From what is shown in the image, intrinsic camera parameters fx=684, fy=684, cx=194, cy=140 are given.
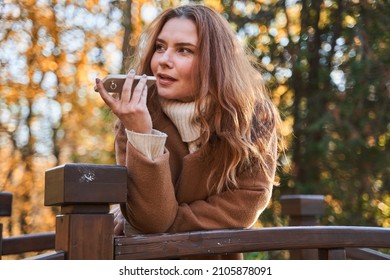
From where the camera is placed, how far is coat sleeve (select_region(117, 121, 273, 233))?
1837 mm

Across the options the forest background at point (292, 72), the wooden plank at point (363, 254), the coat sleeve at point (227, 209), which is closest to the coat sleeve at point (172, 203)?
the coat sleeve at point (227, 209)

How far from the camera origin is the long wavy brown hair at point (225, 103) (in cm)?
210

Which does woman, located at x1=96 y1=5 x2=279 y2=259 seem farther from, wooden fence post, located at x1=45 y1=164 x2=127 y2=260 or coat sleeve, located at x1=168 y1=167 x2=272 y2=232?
wooden fence post, located at x1=45 y1=164 x2=127 y2=260

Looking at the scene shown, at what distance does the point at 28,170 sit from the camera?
6.84 m

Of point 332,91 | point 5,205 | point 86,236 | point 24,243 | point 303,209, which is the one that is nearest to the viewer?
point 86,236

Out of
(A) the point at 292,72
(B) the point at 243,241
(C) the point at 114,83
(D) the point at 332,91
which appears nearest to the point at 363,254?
(B) the point at 243,241

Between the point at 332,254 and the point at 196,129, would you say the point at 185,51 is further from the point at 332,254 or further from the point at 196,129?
the point at 332,254

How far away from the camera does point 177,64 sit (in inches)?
86.2

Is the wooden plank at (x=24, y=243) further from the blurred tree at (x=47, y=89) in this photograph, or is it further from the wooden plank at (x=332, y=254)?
the blurred tree at (x=47, y=89)

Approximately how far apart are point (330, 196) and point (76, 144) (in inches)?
116

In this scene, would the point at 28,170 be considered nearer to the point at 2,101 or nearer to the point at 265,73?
the point at 2,101

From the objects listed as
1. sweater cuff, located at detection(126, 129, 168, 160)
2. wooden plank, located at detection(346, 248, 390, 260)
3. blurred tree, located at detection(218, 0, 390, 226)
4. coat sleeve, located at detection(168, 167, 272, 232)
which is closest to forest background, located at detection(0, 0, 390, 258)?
blurred tree, located at detection(218, 0, 390, 226)

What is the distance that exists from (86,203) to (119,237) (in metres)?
0.14
